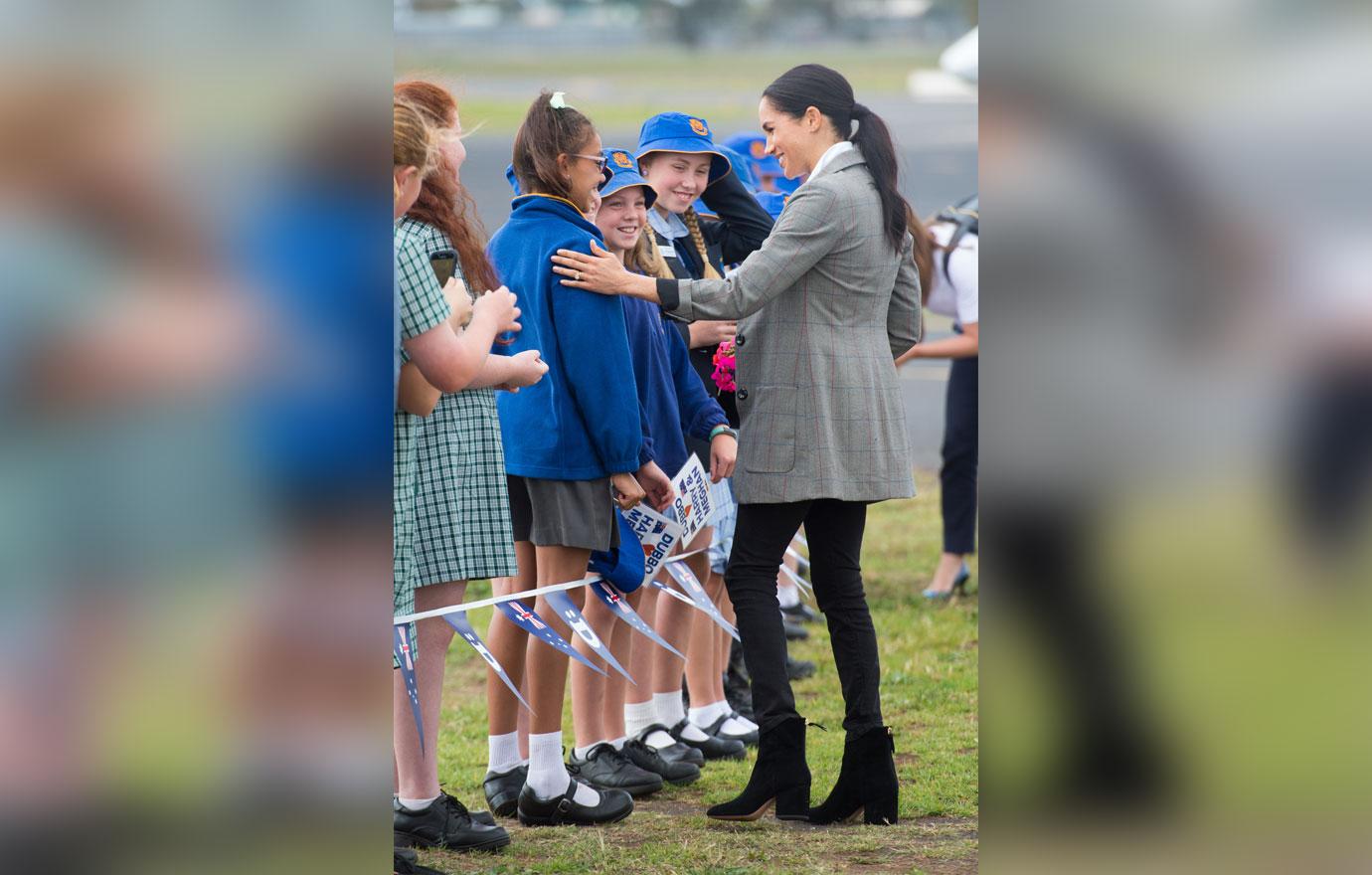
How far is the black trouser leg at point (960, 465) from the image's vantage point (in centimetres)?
693

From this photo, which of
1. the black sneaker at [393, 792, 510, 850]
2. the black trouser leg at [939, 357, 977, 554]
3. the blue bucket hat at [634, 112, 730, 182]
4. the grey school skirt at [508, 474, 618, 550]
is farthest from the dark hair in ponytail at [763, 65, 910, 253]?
the black trouser leg at [939, 357, 977, 554]

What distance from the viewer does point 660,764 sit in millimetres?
4594

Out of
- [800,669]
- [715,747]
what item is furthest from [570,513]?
[800,669]

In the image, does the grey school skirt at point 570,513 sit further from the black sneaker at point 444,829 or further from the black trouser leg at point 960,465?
the black trouser leg at point 960,465

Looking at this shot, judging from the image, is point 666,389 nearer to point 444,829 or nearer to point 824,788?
point 824,788

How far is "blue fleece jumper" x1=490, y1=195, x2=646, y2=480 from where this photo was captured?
3.85 m

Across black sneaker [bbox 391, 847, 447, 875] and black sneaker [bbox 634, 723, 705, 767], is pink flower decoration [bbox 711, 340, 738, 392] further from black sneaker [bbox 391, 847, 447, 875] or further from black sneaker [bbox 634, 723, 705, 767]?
black sneaker [bbox 391, 847, 447, 875]

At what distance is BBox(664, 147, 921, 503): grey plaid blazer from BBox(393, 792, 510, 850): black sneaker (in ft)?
3.31

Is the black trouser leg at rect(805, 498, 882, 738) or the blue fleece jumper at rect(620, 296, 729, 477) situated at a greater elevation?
the blue fleece jumper at rect(620, 296, 729, 477)

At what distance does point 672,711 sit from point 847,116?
194 cm
